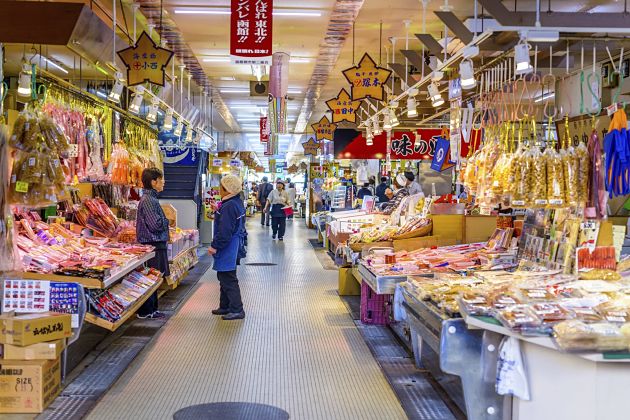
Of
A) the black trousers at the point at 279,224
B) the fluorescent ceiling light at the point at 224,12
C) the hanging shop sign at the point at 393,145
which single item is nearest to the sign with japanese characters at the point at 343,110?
the fluorescent ceiling light at the point at 224,12

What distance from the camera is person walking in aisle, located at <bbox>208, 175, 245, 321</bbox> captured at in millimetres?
8656

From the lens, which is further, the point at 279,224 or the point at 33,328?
the point at 279,224

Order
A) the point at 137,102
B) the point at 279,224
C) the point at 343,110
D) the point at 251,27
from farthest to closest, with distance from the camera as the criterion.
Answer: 1. the point at 279,224
2. the point at 343,110
3. the point at 137,102
4. the point at 251,27

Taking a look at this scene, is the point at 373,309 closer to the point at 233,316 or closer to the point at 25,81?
the point at 233,316

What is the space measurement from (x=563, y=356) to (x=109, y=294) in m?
4.42

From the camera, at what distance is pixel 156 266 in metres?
9.22

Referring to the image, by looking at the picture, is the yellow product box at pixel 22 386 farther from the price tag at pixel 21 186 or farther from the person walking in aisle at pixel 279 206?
the person walking in aisle at pixel 279 206

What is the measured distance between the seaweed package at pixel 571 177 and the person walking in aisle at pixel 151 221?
16.4 ft

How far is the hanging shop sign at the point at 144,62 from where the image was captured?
9555 millimetres

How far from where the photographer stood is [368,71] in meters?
11.1

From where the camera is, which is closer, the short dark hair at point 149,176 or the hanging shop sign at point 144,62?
the short dark hair at point 149,176

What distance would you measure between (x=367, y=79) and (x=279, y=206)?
33.7 ft

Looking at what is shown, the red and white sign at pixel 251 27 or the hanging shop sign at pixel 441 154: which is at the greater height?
the red and white sign at pixel 251 27

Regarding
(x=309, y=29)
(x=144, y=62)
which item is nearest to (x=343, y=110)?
(x=309, y=29)
